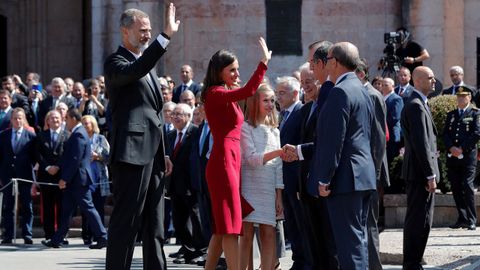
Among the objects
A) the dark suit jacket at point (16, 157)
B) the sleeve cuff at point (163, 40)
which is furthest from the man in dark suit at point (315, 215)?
the dark suit jacket at point (16, 157)

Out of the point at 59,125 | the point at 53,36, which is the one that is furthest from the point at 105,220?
the point at 53,36

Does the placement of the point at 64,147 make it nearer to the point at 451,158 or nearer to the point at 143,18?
the point at 451,158

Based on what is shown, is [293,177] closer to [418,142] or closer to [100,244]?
[418,142]

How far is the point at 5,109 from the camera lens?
22.0m

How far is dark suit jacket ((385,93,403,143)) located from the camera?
20156 millimetres

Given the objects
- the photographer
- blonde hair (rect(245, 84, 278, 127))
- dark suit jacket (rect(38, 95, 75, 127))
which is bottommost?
blonde hair (rect(245, 84, 278, 127))

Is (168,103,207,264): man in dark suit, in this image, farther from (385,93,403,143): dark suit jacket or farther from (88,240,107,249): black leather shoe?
(385,93,403,143): dark suit jacket

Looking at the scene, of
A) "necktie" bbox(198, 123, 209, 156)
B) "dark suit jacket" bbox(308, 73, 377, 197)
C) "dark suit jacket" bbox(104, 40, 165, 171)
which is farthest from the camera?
"necktie" bbox(198, 123, 209, 156)

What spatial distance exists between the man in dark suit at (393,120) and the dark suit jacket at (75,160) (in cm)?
455

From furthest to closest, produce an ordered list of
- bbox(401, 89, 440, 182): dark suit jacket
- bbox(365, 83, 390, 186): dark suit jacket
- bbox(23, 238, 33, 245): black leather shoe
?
bbox(23, 238, 33, 245): black leather shoe
bbox(401, 89, 440, 182): dark suit jacket
bbox(365, 83, 390, 186): dark suit jacket

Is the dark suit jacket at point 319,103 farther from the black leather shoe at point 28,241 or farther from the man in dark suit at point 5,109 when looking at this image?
the man in dark suit at point 5,109

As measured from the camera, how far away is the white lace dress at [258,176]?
42.0 ft

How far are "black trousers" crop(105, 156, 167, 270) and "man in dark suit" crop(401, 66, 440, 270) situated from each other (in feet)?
10.6

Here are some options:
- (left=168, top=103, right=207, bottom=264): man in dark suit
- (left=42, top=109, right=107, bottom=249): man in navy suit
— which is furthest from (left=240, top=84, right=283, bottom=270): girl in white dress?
(left=42, top=109, right=107, bottom=249): man in navy suit
